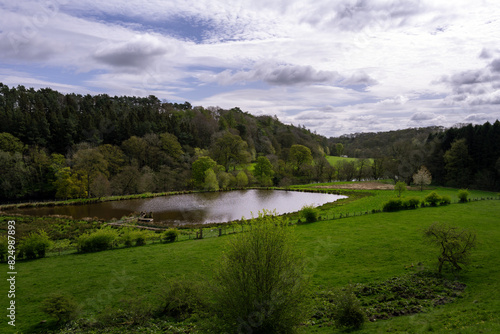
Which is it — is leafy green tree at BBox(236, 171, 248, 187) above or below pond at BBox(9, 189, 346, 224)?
above

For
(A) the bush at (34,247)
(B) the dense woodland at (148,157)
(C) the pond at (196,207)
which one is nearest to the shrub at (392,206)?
(C) the pond at (196,207)

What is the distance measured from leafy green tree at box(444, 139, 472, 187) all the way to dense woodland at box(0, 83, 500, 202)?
0.20 meters

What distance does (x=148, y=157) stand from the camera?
72.7 meters

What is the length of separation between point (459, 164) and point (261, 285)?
238ft

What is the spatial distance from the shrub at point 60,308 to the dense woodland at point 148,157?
151ft

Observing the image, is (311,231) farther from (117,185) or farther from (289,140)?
(289,140)

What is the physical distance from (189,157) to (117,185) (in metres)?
21.1

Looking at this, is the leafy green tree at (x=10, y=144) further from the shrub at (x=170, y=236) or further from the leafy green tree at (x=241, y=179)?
the shrub at (x=170, y=236)

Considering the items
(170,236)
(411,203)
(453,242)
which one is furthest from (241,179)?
(453,242)

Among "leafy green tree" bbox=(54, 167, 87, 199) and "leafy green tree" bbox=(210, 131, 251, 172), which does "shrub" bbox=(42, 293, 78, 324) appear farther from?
"leafy green tree" bbox=(210, 131, 251, 172)

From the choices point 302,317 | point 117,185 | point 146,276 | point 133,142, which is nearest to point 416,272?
point 302,317

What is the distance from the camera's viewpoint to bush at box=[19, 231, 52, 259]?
23.5m

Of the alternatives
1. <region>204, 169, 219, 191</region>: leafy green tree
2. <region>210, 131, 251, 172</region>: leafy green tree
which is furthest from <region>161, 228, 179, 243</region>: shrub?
<region>210, 131, 251, 172</region>: leafy green tree

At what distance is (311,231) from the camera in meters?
29.4
